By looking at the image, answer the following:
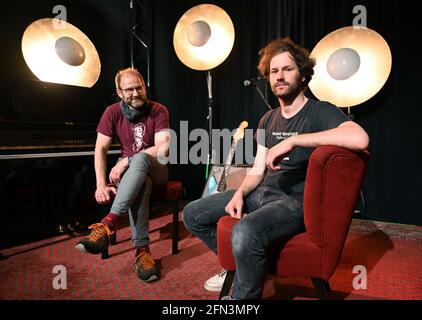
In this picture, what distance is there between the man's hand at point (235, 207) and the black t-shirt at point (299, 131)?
171 millimetres

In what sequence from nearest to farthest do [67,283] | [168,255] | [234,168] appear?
1. [67,283]
2. [168,255]
3. [234,168]

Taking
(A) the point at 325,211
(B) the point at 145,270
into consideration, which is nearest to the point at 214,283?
(B) the point at 145,270

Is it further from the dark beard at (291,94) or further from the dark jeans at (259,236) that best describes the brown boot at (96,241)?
the dark beard at (291,94)

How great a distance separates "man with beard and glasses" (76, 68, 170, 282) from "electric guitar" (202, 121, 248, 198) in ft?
2.42

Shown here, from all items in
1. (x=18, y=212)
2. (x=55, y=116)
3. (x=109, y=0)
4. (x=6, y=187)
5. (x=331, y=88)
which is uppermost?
(x=109, y=0)

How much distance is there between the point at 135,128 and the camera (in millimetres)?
2191

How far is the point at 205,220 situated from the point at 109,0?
3247mm

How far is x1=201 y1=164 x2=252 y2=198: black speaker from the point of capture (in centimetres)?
277

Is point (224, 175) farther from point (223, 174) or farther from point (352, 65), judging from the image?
point (352, 65)

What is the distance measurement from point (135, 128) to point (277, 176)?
122 cm

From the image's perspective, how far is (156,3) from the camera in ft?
12.3

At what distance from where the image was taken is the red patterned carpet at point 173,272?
1.61 m
